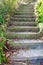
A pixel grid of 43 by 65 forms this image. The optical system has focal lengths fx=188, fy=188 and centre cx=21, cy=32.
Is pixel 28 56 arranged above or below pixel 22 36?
below

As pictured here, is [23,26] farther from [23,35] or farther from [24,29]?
[23,35]

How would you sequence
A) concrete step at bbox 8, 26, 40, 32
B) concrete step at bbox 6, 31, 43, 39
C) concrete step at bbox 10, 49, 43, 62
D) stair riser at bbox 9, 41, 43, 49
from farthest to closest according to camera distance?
concrete step at bbox 8, 26, 40, 32, concrete step at bbox 6, 31, 43, 39, stair riser at bbox 9, 41, 43, 49, concrete step at bbox 10, 49, 43, 62

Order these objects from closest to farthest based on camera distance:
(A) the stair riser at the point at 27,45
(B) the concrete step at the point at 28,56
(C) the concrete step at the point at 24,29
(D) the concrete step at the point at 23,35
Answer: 1. (B) the concrete step at the point at 28,56
2. (A) the stair riser at the point at 27,45
3. (D) the concrete step at the point at 23,35
4. (C) the concrete step at the point at 24,29

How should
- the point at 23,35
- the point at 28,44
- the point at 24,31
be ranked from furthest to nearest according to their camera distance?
the point at 24,31 < the point at 23,35 < the point at 28,44

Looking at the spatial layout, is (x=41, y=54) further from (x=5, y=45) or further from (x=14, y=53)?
(x=5, y=45)

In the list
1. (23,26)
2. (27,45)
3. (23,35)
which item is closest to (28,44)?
(27,45)

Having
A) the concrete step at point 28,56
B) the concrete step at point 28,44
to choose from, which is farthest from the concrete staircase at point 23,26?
the concrete step at point 28,56

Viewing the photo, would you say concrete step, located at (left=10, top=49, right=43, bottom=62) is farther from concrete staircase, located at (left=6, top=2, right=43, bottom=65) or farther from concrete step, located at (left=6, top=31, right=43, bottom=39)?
concrete step, located at (left=6, top=31, right=43, bottom=39)

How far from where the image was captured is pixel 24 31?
8164 mm

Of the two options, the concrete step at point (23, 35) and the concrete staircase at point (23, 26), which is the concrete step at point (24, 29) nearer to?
the concrete staircase at point (23, 26)

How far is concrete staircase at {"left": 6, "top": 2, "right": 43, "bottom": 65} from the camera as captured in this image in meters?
6.85

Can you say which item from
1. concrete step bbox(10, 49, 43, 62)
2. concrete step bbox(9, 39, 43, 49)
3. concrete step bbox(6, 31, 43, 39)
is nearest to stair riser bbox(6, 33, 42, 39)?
concrete step bbox(6, 31, 43, 39)

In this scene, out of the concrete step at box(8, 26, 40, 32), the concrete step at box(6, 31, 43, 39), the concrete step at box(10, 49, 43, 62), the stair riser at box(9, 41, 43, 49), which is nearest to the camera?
the concrete step at box(10, 49, 43, 62)

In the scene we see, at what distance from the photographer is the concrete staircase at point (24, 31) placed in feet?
22.5
